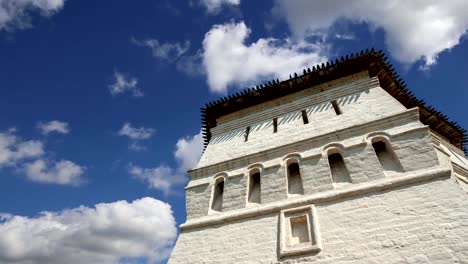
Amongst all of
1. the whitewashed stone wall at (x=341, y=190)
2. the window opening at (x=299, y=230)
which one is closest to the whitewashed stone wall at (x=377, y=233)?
the whitewashed stone wall at (x=341, y=190)

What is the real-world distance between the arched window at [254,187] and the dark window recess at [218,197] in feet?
3.33

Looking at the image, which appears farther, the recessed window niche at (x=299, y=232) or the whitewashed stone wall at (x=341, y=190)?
the recessed window niche at (x=299, y=232)

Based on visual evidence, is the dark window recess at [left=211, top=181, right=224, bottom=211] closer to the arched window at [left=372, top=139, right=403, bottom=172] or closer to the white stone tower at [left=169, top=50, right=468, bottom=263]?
the white stone tower at [left=169, top=50, right=468, bottom=263]

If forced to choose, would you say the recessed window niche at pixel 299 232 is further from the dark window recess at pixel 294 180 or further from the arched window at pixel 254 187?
the arched window at pixel 254 187

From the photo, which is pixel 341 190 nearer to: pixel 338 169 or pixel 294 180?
pixel 338 169

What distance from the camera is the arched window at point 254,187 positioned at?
8617 mm

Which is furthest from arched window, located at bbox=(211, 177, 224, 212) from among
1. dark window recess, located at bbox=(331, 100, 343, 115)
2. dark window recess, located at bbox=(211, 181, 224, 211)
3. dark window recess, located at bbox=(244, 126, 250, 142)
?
dark window recess, located at bbox=(331, 100, 343, 115)

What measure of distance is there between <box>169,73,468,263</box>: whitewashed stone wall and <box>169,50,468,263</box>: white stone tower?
2 cm

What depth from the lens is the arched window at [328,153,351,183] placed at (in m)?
7.76

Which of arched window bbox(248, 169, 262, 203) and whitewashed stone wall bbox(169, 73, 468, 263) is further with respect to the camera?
arched window bbox(248, 169, 262, 203)

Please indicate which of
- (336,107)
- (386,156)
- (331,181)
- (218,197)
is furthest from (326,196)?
(336,107)

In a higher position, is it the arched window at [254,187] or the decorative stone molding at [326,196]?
the arched window at [254,187]

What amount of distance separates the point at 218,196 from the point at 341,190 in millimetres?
3933

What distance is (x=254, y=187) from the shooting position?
9.08 meters
